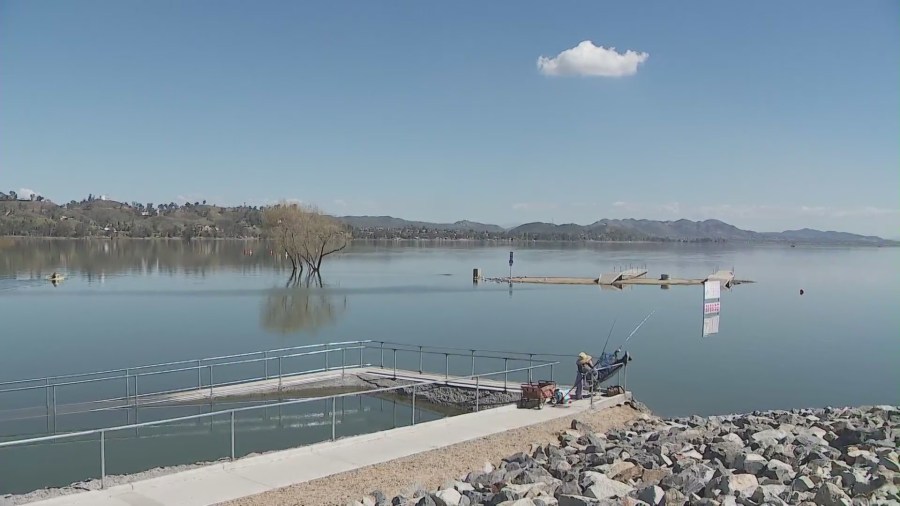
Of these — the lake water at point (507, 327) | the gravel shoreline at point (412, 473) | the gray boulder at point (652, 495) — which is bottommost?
the lake water at point (507, 327)

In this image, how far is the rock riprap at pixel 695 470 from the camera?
353 inches

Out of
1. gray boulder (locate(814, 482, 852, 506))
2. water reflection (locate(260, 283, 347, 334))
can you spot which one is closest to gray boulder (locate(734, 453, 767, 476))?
gray boulder (locate(814, 482, 852, 506))

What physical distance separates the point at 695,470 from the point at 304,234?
78.4 meters

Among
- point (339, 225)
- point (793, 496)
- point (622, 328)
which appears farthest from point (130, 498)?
point (339, 225)

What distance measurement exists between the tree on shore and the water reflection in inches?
896

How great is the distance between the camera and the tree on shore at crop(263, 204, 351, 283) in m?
85.8

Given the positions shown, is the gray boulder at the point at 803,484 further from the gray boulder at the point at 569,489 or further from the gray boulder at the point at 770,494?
the gray boulder at the point at 569,489

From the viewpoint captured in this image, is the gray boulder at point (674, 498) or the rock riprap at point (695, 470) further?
the rock riprap at point (695, 470)

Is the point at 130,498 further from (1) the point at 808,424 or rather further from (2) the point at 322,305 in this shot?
(2) the point at 322,305

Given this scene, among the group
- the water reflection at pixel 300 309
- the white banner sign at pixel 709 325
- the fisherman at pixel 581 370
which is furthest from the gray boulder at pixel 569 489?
the water reflection at pixel 300 309

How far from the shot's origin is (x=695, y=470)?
1023cm

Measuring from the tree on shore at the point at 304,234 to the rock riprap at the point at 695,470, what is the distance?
7219cm

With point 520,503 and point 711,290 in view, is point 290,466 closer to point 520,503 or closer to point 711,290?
point 520,503

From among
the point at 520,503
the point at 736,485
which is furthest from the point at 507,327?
the point at 520,503
